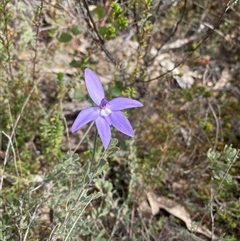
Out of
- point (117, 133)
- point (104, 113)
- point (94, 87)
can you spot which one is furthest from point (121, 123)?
point (117, 133)

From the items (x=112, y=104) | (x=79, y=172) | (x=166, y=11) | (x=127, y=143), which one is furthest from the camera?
(x=166, y=11)

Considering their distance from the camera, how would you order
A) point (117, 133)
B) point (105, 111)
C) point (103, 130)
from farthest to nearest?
point (117, 133)
point (105, 111)
point (103, 130)

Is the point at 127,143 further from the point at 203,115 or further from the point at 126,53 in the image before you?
the point at 126,53

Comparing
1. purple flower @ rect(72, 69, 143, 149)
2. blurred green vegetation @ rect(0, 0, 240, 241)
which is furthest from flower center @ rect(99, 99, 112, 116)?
blurred green vegetation @ rect(0, 0, 240, 241)

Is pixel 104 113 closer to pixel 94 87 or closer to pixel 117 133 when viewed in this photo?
pixel 94 87

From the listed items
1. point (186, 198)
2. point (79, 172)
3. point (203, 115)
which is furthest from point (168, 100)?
point (79, 172)

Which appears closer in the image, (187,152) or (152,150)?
(152,150)

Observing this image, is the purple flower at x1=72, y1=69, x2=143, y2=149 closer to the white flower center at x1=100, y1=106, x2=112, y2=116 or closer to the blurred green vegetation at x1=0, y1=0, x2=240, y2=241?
the white flower center at x1=100, y1=106, x2=112, y2=116

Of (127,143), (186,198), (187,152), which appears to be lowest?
(186,198)
